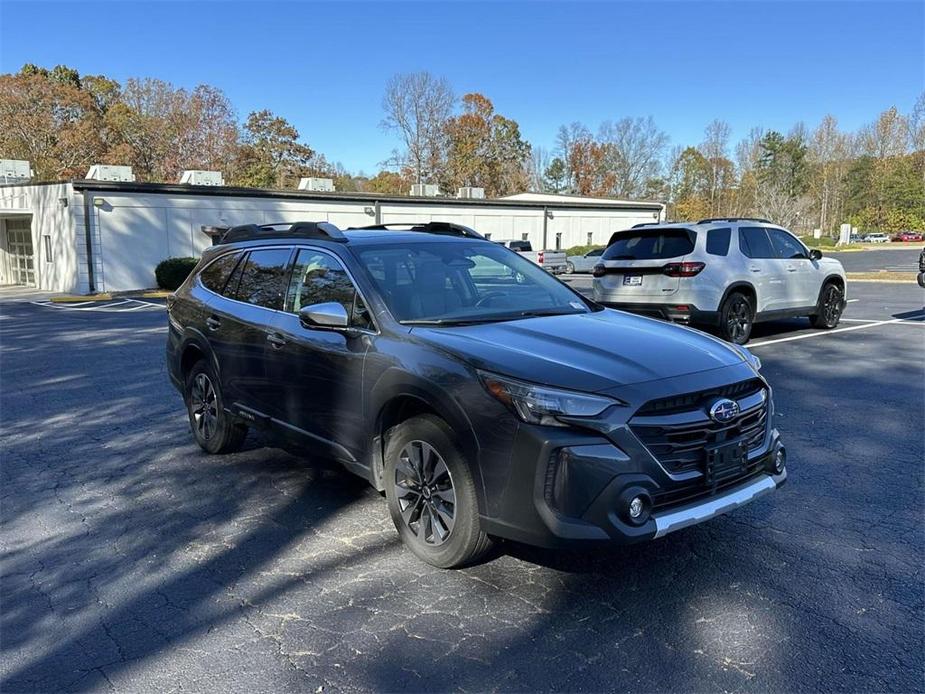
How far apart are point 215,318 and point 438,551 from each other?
2858 mm

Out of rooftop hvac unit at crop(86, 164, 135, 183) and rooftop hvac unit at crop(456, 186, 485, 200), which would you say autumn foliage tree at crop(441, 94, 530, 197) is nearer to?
rooftop hvac unit at crop(456, 186, 485, 200)

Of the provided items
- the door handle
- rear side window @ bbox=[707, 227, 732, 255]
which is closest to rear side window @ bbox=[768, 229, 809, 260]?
rear side window @ bbox=[707, 227, 732, 255]

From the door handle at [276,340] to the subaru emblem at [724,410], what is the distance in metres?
2.70

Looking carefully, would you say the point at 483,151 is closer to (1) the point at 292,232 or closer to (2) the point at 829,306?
(2) the point at 829,306

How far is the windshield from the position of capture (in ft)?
13.4

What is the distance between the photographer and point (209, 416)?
5.59m

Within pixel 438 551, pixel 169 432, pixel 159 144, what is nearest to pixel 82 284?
pixel 169 432

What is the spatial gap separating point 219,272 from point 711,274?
694 cm

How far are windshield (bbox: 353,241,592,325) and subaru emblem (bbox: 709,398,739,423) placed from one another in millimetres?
1307

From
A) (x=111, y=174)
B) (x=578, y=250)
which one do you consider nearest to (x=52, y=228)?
(x=111, y=174)

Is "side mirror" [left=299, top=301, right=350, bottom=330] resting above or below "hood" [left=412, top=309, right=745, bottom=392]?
above

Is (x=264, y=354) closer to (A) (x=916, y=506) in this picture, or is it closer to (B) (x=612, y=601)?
(B) (x=612, y=601)

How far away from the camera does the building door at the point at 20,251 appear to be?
2998cm

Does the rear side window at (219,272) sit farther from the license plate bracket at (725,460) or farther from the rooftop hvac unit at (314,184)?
the rooftop hvac unit at (314,184)
